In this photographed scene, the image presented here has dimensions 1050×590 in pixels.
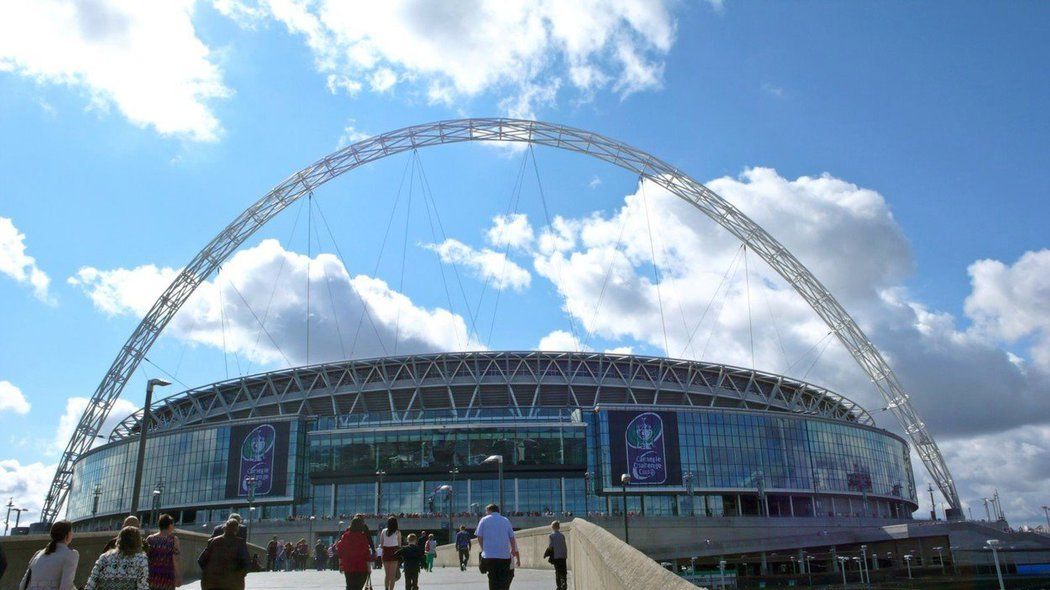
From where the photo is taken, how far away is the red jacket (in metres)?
16.3

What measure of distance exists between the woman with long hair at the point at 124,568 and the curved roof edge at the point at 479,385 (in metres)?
83.6


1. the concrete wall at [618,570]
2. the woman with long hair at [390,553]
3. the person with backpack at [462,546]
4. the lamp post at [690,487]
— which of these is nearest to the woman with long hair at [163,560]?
the concrete wall at [618,570]

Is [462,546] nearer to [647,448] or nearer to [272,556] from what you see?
[272,556]

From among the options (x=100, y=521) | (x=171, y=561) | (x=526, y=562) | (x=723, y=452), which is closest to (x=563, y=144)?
(x=723, y=452)

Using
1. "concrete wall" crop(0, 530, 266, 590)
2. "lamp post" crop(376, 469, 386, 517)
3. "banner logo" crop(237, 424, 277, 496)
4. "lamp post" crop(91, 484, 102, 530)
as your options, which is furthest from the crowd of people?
"lamp post" crop(91, 484, 102, 530)

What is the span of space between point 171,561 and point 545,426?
245 ft

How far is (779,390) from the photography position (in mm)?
103500

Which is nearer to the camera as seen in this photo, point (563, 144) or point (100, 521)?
point (563, 144)

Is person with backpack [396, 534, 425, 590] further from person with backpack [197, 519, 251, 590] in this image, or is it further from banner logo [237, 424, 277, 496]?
banner logo [237, 424, 277, 496]

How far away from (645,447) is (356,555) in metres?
70.1

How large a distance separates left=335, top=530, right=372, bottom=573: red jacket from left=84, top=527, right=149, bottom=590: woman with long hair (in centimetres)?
627

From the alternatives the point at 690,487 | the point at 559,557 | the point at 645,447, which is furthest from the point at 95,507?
the point at 559,557

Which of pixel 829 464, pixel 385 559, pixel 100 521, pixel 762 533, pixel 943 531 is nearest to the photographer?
pixel 385 559

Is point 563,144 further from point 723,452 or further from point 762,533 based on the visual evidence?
point 762,533
